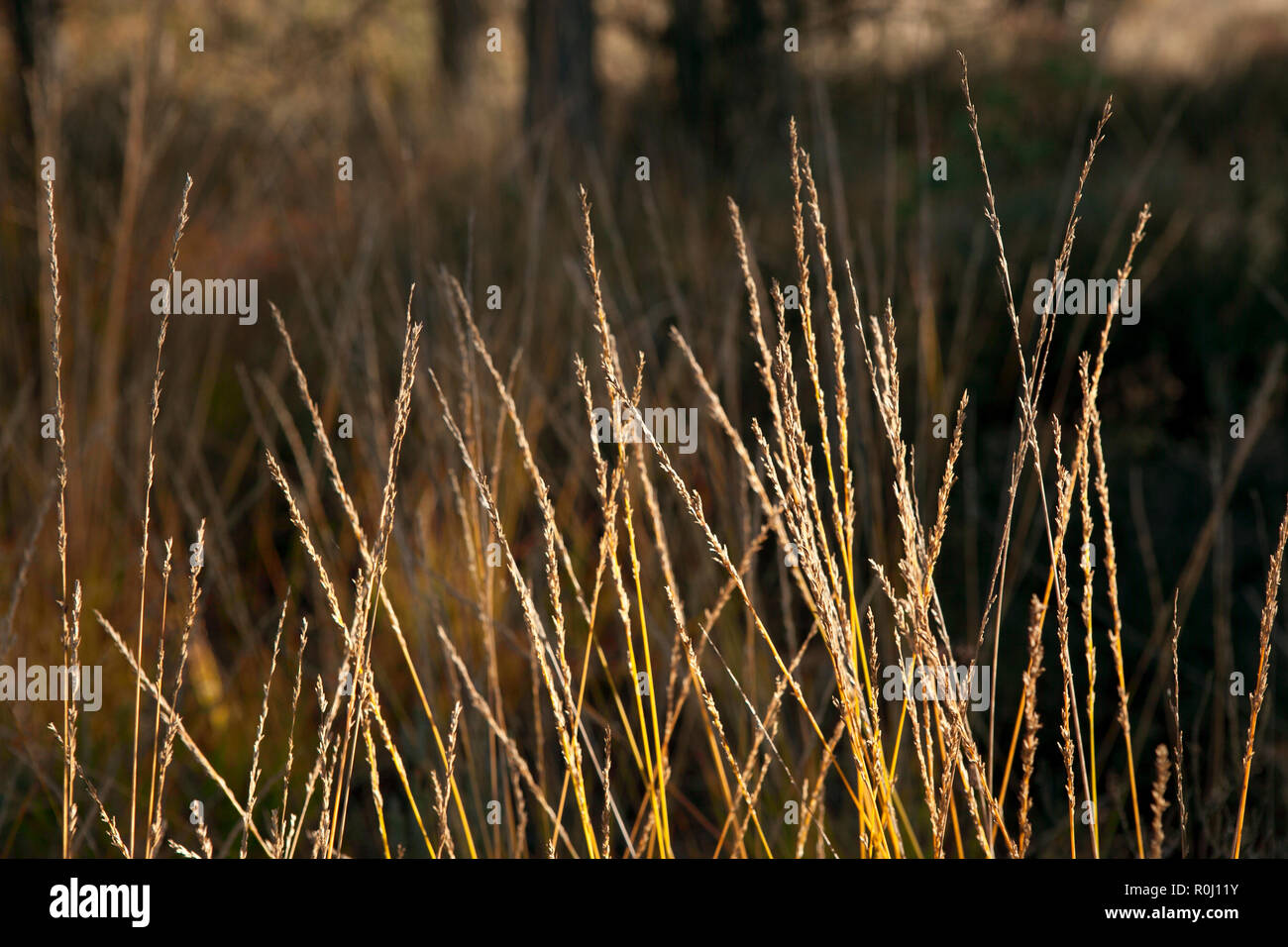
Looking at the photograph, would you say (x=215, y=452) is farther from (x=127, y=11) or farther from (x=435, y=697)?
(x=127, y=11)

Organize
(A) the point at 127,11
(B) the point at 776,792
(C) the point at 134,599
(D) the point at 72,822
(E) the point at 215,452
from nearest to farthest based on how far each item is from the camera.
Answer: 1. (D) the point at 72,822
2. (B) the point at 776,792
3. (C) the point at 134,599
4. (E) the point at 215,452
5. (A) the point at 127,11

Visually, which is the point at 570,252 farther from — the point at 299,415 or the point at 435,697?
the point at 435,697

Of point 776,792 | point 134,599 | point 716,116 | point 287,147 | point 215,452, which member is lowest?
point 776,792

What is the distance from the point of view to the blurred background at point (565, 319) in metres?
1.87

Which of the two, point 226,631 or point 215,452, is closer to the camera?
point 226,631

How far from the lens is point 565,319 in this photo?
2994 mm

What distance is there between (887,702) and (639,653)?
1.66 ft

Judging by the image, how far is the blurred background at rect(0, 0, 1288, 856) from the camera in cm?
187

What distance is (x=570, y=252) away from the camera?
325 cm

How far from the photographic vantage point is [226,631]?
2.30 m

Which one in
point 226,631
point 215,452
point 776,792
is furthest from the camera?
point 215,452
